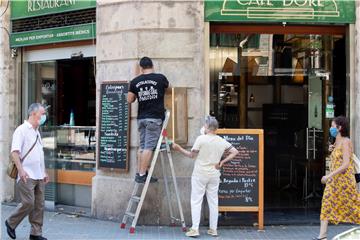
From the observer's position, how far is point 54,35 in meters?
10.2

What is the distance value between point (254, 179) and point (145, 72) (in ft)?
7.70

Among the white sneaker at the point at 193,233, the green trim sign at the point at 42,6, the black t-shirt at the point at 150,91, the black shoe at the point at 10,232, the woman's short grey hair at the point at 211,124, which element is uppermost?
the green trim sign at the point at 42,6

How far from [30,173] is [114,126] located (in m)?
2.02

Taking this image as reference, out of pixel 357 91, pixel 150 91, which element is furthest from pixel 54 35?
pixel 357 91

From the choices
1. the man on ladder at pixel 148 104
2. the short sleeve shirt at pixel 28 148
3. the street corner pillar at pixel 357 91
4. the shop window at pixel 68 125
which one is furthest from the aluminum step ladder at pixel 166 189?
the street corner pillar at pixel 357 91

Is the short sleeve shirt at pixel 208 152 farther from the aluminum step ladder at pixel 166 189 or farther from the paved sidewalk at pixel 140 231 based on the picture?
the paved sidewalk at pixel 140 231

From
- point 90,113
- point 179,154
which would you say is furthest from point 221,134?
point 90,113

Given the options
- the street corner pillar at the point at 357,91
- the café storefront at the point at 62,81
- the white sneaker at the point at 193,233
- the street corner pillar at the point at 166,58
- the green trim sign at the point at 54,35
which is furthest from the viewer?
the café storefront at the point at 62,81

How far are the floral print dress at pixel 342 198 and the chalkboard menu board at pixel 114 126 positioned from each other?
10.6 ft

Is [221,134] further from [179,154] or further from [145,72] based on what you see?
[145,72]

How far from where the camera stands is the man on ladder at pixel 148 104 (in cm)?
821

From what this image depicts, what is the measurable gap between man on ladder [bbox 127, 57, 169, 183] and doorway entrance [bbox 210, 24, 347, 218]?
1565 mm

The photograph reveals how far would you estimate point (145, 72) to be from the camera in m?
8.35

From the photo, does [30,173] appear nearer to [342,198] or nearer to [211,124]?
[211,124]
